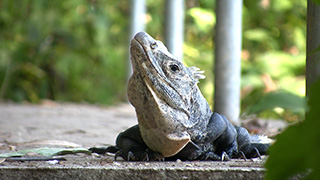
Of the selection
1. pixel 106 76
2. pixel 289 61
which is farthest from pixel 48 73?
pixel 289 61

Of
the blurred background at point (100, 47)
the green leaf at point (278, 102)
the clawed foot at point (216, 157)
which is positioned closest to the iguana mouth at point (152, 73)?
the clawed foot at point (216, 157)

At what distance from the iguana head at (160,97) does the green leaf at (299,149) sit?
171cm

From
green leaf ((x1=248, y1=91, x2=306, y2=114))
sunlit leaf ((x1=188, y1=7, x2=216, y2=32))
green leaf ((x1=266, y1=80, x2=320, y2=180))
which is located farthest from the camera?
sunlit leaf ((x1=188, y1=7, x2=216, y2=32))

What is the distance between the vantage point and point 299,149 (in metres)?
0.83

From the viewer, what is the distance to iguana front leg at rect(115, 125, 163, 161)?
2660 millimetres

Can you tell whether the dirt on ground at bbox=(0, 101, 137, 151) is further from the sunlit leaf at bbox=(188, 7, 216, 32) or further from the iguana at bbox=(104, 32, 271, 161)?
the sunlit leaf at bbox=(188, 7, 216, 32)

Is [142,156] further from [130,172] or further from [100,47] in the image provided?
[100,47]

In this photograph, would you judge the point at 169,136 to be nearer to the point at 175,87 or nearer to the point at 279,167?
the point at 175,87

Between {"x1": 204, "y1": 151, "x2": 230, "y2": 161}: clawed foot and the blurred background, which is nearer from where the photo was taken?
{"x1": 204, "y1": 151, "x2": 230, "y2": 161}: clawed foot

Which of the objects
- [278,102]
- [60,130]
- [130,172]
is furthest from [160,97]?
[60,130]

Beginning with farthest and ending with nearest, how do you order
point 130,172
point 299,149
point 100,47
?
point 100,47
point 130,172
point 299,149

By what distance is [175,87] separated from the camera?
267 cm

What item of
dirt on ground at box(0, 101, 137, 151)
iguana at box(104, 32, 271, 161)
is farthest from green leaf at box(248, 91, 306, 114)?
dirt on ground at box(0, 101, 137, 151)

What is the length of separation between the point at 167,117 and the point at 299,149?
1748mm
